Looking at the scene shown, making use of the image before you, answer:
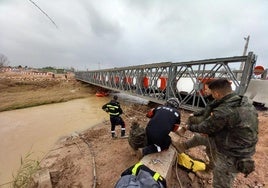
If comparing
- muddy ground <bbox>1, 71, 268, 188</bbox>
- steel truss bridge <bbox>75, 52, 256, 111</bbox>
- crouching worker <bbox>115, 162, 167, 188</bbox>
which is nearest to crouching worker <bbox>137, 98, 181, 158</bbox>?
muddy ground <bbox>1, 71, 268, 188</bbox>

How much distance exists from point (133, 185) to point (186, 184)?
177 centimetres

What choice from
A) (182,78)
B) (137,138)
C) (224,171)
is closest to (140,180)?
(224,171)

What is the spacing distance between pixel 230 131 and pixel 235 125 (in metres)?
0.14

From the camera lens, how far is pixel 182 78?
9375 mm

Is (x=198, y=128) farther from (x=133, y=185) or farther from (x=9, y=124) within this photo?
(x=9, y=124)

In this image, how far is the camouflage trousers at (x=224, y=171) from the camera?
2.45 metres

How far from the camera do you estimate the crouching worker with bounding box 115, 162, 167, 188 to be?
2.18 metres

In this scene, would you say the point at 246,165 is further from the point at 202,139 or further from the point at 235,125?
the point at 202,139

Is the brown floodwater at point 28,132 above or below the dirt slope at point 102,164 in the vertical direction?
below

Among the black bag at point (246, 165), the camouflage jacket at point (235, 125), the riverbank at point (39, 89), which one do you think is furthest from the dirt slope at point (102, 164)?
the riverbank at point (39, 89)

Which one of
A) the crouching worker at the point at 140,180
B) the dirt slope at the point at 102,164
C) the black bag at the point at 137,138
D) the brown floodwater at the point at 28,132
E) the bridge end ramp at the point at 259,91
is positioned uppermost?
the bridge end ramp at the point at 259,91

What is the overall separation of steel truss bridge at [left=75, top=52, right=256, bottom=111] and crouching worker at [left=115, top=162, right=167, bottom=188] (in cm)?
437

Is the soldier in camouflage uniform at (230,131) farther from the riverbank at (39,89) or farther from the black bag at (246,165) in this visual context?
the riverbank at (39,89)

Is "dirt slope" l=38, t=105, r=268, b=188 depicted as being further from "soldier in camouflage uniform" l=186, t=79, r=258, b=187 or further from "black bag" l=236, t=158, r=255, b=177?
"black bag" l=236, t=158, r=255, b=177
